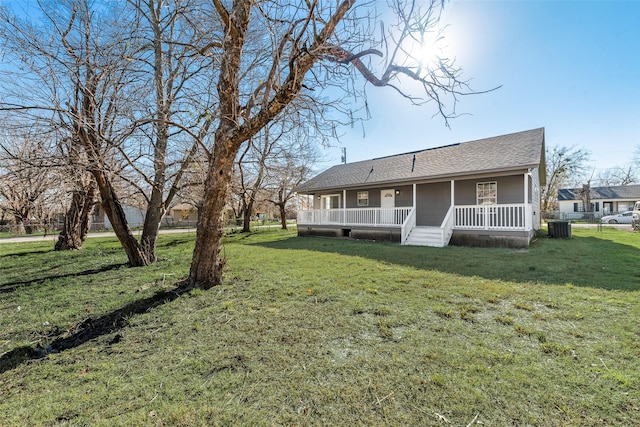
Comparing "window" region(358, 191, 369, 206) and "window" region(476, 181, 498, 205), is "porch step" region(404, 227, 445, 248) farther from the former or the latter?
"window" region(358, 191, 369, 206)

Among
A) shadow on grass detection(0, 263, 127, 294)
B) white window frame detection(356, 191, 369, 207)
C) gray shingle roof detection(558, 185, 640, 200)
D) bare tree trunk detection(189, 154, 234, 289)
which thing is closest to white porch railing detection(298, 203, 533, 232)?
white window frame detection(356, 191, 369, 207)

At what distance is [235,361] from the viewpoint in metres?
2.77

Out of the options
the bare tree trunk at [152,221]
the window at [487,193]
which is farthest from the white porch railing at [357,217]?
the bare tree trunk at [152,221]

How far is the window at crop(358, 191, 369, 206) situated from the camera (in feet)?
51.5

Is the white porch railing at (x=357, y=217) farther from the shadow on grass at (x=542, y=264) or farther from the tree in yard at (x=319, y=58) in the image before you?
the tree in yard at (x=319, y=58)

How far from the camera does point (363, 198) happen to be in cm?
1588

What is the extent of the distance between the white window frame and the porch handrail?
147 inches

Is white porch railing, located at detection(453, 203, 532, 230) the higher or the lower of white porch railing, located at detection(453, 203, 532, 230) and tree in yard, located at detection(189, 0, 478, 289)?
the lower

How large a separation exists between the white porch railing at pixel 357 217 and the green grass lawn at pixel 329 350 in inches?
272

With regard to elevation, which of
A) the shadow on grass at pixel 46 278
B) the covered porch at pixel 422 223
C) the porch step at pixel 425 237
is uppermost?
the covered porch at pixel 422 223

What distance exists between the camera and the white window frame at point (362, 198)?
15.7 m

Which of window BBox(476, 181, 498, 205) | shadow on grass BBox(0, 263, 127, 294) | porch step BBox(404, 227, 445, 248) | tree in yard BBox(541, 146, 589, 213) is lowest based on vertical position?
shadow on grass BBox(0, 263, 127, 294)

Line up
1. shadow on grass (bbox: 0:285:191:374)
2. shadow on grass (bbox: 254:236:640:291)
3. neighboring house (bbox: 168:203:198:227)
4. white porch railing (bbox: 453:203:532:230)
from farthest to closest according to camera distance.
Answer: neighboring house (bbox: 168:203:198:227) < white porch railing (bbox: 453:203:532:230) < shadow on grass (bbox: 254:236:640:291) < shadow on grass (bbox: 0:285:191:374)

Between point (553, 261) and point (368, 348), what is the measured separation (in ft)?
22.4
